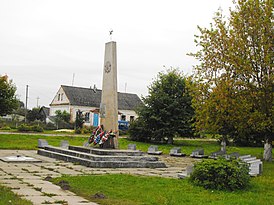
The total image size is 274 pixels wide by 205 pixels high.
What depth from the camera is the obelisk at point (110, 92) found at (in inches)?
775

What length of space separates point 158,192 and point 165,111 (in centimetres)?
2518

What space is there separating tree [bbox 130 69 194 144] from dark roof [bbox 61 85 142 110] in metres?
22.9

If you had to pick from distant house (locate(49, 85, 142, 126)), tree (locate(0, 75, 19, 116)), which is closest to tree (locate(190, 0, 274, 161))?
tree (locate(0, 75, 19, 116))

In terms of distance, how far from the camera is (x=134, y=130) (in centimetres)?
3759

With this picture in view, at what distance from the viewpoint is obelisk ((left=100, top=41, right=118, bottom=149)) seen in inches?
775

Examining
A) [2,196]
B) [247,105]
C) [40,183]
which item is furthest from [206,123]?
[2,196]

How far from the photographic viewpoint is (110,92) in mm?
19859

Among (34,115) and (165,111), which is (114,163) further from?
(34,115)

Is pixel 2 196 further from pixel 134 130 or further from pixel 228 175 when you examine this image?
pixel 134 130

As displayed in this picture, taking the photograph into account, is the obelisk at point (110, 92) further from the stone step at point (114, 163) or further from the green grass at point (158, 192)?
the green grass at point (158, 192)

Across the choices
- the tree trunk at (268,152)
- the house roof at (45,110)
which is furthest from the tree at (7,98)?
the house roof at (45,110)

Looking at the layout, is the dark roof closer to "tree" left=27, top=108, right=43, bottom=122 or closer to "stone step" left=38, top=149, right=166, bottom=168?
"tree" left=27, top=108, right=43, bottom=122

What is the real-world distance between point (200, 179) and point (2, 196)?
556 centimetres

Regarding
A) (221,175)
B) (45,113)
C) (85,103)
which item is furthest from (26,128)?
(221,175)
